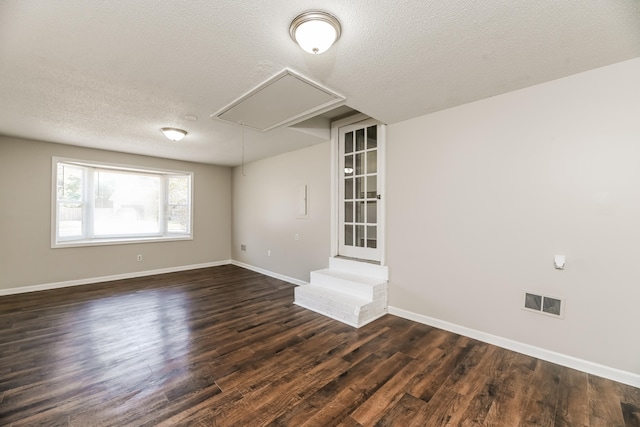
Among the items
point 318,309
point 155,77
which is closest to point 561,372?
point 318,309

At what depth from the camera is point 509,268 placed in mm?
2607

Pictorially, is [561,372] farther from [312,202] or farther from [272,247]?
[272,247]

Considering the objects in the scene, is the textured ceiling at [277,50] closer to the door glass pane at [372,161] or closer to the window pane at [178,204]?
the door glass pane at [372,161]

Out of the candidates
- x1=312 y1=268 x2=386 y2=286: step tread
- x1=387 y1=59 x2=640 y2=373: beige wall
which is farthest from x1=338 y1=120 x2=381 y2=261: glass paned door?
x1=387 y1=59 x2=640 y2=373: beige wall

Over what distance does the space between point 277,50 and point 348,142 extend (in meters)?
2.32

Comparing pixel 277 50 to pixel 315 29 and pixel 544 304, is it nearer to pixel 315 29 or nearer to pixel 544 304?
pixel 315 29

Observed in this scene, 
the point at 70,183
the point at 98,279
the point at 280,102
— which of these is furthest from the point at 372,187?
the point at 70,183

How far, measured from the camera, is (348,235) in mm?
4156

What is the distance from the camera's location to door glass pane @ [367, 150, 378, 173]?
374 cm

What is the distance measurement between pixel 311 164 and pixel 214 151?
77.4 inches

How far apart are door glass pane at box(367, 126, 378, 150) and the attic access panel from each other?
105 cm

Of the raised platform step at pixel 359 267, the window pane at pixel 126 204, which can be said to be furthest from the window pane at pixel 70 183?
the raised platform step at pixel 359 267

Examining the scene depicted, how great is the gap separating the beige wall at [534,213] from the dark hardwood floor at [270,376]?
1.21ft

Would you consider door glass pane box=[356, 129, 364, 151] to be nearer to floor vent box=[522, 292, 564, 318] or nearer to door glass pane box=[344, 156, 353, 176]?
door glass pane box=[344, 156, 353, 176]
